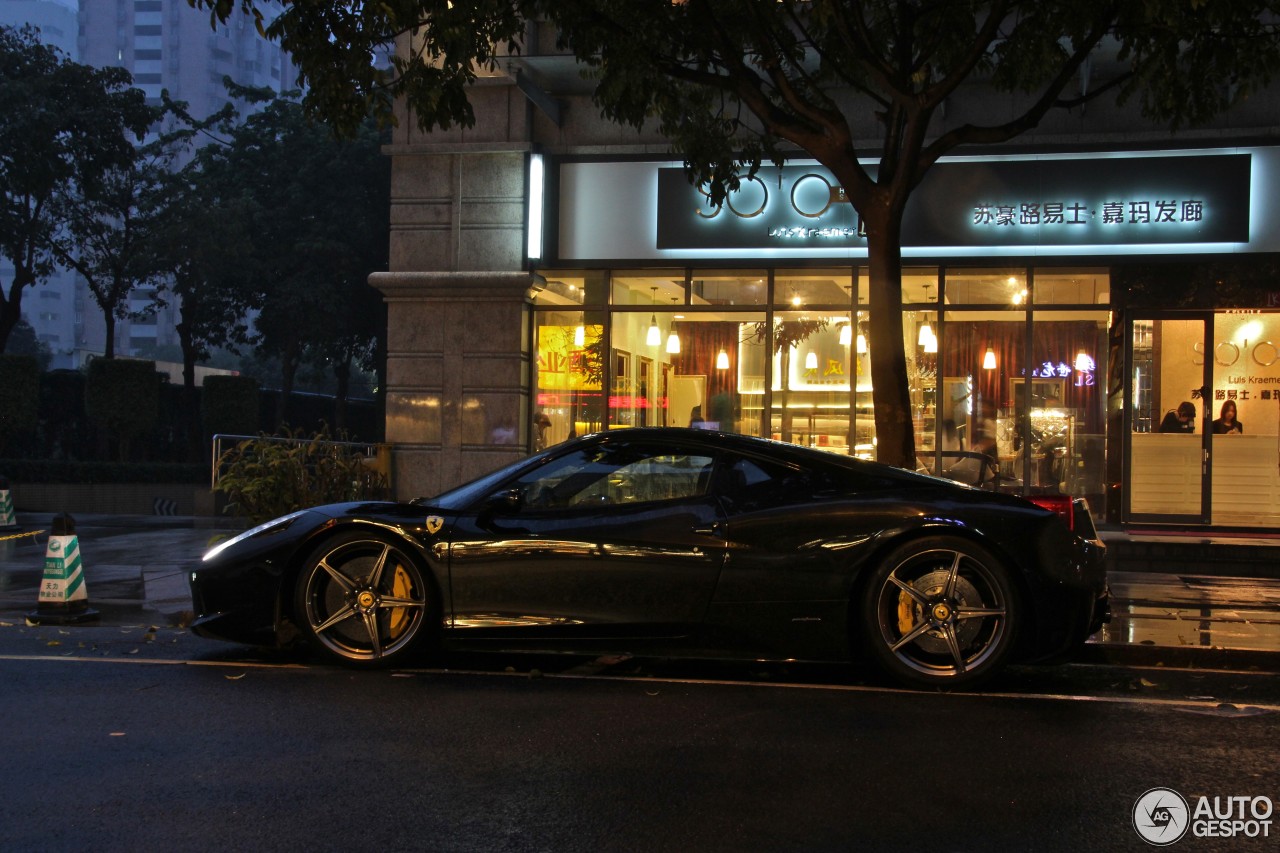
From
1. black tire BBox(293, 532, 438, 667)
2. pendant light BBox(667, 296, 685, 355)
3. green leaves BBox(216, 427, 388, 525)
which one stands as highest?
pendant light BBox(667, 296, 685, 355)

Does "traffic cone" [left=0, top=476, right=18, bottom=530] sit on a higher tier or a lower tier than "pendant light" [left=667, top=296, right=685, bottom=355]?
lower

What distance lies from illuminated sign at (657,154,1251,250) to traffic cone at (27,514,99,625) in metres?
9.26

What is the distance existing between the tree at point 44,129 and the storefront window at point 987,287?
925 inches

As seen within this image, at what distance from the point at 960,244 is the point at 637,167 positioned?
4.21 metres

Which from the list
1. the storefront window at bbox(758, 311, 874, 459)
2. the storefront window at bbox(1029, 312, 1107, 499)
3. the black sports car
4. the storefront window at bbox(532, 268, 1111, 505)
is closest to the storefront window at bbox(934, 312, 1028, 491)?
the storefront window at bbox(532, 268, 1111, 505)

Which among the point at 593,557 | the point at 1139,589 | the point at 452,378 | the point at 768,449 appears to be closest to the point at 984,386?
the point at 1139,589

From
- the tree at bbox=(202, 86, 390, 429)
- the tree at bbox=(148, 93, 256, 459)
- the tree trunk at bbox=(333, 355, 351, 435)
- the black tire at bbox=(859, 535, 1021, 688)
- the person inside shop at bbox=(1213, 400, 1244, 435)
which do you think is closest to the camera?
the black tire at bbox=(859, 535, 1021, 688)

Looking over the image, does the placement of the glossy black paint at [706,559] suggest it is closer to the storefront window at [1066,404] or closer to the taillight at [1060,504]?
the taillight at [1060,504]

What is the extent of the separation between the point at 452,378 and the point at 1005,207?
732 centimetres

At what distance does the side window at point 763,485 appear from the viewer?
5.79m

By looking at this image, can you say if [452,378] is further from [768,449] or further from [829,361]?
[768,449]

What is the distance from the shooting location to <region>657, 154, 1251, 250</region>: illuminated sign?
46.6 ft

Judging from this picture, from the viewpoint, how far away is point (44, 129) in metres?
28.8

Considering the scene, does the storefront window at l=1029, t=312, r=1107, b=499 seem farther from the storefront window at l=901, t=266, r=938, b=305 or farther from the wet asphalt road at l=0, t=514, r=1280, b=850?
the wet asphalt road at l=0, t=514, r=1280, b=850
